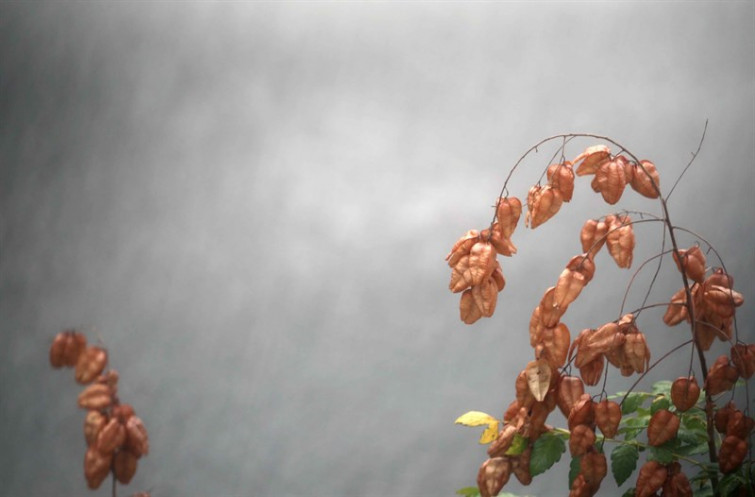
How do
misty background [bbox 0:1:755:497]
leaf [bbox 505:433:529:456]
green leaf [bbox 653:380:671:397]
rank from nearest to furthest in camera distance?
leaf [bbox 505:433:529:456], green leaf [bbox 653:380:671:397], misty background [bbox 0:1:755:497]

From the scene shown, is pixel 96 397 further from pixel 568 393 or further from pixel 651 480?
pixel 651 480

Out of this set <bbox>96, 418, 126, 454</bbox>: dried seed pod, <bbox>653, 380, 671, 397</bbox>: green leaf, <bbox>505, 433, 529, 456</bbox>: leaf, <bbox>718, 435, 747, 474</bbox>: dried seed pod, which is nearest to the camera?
<bbox>96, 418, 126, 454</bbox>: dried seed pod

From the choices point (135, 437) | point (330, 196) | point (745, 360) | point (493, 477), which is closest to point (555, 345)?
point (493, 477)

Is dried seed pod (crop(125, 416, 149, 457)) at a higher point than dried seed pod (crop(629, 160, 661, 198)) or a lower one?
lower

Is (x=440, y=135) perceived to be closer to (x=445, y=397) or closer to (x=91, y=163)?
(x=445, y=397)

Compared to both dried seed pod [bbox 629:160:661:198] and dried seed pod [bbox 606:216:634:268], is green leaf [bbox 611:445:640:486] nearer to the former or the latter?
dried seed pod [bbox 606:216:634:268]

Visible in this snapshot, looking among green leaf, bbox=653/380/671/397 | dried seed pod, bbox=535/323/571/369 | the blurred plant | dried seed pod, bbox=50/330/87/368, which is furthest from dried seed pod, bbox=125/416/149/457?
green leaf, bbox=653/380/671/397

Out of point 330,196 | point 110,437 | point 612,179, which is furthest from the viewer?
point 330,196
